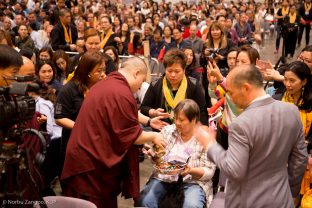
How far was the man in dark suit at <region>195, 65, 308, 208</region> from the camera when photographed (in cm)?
246

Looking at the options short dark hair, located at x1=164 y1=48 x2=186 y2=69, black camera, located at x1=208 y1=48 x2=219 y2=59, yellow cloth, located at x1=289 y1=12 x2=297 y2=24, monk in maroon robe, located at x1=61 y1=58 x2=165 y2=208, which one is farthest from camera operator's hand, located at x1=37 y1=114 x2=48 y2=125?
yellow cloth, located at x1=289 y1=12 x2=297 y2=24

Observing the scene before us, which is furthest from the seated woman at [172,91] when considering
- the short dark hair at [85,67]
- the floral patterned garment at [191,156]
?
the short dark hair at [85,67]

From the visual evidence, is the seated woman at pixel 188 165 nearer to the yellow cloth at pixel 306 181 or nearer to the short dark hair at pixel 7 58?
the yellow cloth at pixel 306 181

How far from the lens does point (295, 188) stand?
279 centimetres

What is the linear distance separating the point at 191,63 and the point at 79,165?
10.5 feet

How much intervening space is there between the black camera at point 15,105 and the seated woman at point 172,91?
183 cm

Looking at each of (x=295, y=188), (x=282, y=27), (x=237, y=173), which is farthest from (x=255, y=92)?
(x=282, y=27)

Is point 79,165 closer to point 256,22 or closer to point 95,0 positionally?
point 256,22

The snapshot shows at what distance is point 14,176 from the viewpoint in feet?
7.59

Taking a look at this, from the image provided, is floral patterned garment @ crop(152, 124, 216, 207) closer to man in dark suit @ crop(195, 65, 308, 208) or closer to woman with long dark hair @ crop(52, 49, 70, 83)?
man in dark suit @ crop(195, 65, 308, 208)

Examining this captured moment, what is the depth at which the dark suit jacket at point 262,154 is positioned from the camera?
245 centimetres

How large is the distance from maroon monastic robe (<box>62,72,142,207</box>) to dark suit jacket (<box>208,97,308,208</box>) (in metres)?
0.64

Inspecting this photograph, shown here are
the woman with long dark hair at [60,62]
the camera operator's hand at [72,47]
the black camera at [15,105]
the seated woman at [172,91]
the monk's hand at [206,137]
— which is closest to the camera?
the black camera at [15,105]

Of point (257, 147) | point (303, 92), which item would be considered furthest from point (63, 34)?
point (257, 147)
